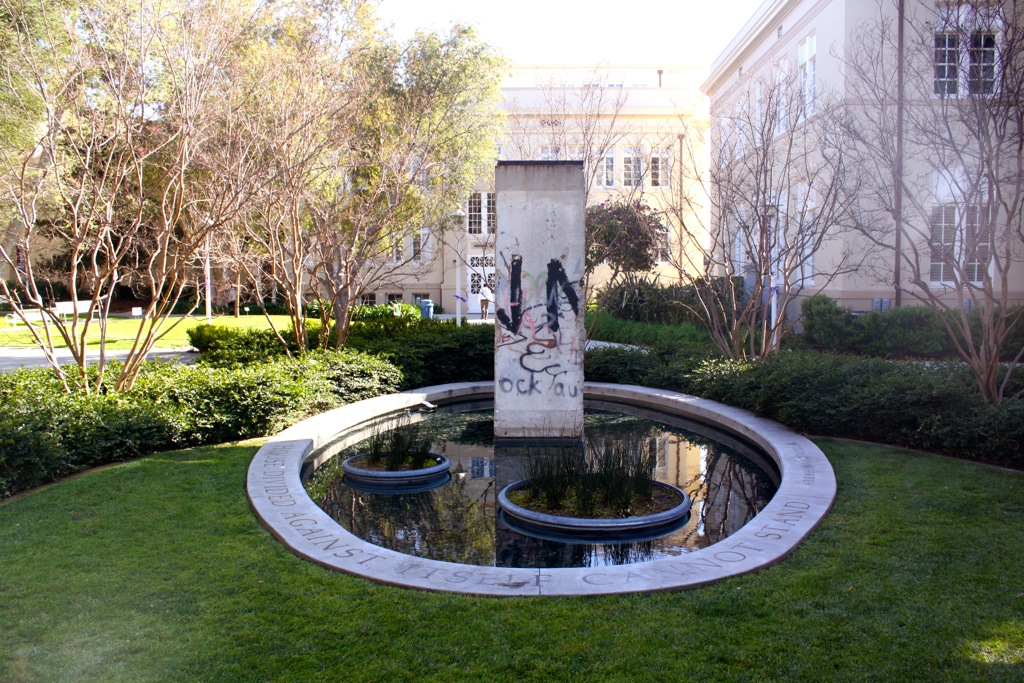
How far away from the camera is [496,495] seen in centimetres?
721

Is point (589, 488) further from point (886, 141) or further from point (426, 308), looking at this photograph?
point (426, 308)

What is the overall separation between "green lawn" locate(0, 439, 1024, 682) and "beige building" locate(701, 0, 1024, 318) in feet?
12.6

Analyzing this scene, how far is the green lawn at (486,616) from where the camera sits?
385 centimetres

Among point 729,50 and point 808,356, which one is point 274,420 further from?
point 729,50

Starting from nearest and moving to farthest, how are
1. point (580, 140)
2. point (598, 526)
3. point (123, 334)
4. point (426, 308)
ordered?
point (598, 526) < point (580, 140) < point (123, 334) < point (426, 308)

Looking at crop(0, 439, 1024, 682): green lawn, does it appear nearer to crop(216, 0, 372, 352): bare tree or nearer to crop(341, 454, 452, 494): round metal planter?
crop(341, 454, 452, 494): round metal planter

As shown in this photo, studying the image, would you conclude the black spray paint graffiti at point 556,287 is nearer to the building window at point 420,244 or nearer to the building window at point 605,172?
the building window at point 420,244

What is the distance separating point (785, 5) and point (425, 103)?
986 cm

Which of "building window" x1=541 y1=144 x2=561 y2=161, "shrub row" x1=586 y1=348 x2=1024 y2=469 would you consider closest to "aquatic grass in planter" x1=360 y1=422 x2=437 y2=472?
"shrub row" x1=586 y1=348 x2=1024 y2=469

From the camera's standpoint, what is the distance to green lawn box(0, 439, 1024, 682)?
385 centimetres

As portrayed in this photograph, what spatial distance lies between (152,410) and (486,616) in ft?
17.4

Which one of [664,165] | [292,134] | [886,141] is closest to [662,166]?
[664,165]

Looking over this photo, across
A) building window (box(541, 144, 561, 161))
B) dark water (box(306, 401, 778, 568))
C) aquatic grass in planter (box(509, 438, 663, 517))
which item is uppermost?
building window (box(541, 144, 561, 161))

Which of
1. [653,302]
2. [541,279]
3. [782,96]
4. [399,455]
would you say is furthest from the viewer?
[653,302]
